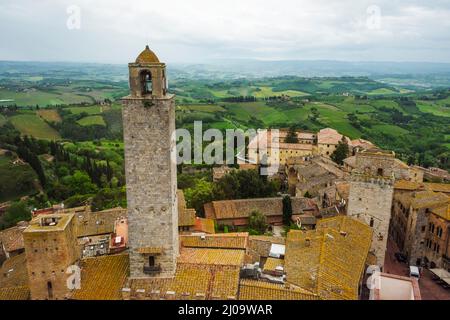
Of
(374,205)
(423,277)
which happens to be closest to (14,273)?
(374,205)

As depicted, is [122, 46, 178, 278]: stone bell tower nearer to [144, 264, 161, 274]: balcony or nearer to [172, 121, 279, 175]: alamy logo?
[144, 264, 161, 274]: balcony

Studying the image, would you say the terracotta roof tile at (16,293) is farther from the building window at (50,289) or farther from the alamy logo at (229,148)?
the alamy logo at (229,148)

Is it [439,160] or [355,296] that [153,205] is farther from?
[439,160]

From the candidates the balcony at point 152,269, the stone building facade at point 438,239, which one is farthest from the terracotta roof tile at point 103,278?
the stone building facade at point 438,239

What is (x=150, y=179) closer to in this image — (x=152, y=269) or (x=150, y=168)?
(x=150, y=168)

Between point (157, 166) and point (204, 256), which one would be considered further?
point (204, 256)

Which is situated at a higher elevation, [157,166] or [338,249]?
[157,166]

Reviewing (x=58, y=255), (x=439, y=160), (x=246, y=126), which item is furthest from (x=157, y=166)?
(x=246, y=126)
